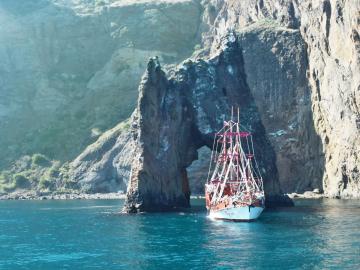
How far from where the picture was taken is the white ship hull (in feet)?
355

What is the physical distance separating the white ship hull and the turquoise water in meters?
2.49

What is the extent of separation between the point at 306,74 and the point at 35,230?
114 metres

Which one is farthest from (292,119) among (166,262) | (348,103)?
(166,262)

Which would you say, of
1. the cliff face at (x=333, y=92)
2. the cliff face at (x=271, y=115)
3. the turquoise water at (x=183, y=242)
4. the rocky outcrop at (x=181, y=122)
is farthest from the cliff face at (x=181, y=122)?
the cliff face at (x=333, y=92)

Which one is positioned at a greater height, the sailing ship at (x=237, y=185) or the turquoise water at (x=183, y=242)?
the sailing ship at (x=237, y=185)

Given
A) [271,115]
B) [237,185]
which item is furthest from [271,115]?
[237,185]

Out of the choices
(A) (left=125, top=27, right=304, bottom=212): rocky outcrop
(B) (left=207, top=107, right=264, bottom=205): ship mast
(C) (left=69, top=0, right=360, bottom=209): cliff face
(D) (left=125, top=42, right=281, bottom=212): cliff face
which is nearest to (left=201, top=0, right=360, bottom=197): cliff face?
(C) (left=69, top=0, right=360, bottom=209): cliff face

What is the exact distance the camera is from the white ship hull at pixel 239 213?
108188 mm

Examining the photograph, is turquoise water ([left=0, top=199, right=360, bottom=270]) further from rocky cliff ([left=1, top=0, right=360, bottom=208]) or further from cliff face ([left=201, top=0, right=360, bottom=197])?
cliff face ([left=201, top=0, right=360, bottom=197])

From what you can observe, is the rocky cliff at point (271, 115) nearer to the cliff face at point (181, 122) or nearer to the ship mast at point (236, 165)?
the cliff face at point (181, 122)

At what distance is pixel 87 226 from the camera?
106875mm

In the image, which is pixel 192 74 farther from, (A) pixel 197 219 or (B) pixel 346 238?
(B) pixel 346 238

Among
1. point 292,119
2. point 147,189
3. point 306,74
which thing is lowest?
point 147,189

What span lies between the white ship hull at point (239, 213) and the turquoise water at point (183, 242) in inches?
98.1
